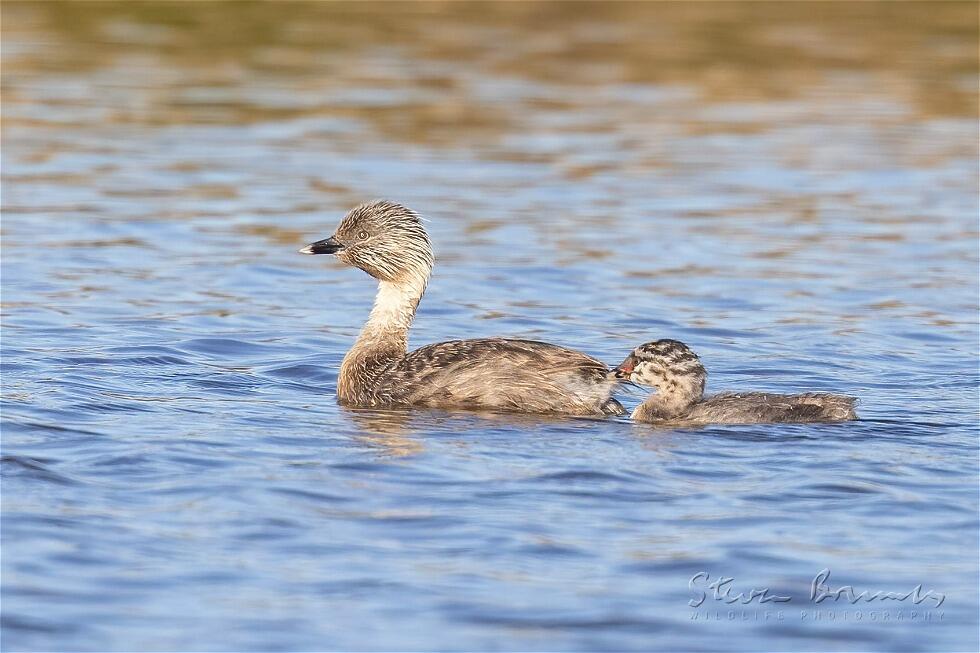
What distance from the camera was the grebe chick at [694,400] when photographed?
11.0 meters

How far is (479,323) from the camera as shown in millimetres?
14922

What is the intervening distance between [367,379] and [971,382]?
4.29m

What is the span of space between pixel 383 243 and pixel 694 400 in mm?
2659

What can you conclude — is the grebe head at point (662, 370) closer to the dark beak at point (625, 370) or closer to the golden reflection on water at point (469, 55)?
the dark beak at point (625, 370)

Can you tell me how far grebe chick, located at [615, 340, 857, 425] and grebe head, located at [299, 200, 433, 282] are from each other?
2.03 metres

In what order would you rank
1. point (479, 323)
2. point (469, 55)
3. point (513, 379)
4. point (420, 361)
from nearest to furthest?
point (513, 379), point (420, 361), point (479, 323), point (469, 55)

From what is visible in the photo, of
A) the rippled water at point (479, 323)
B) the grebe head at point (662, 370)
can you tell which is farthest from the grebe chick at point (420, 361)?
the rippled water at point (479, 323)

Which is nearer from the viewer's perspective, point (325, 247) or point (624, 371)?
point (624, 371)

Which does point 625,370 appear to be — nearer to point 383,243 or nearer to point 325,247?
point 383,243

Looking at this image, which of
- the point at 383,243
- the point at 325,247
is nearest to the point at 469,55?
the point at 383,243

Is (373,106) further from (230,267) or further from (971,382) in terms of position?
(971,382)

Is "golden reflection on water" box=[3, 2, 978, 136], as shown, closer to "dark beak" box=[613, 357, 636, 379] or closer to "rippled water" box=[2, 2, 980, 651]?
"rippled water" box=[2, 2, 980, 651]

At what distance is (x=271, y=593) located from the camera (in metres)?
7.86

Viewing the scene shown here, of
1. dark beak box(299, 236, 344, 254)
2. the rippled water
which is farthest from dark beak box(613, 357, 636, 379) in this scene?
dark beak box(299, 236, 344, 254)
